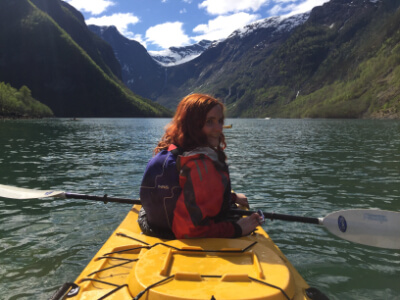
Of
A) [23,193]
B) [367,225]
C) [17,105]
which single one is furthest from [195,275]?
[17,105]

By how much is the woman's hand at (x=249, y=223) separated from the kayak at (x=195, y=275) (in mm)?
506

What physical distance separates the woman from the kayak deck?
28 cm

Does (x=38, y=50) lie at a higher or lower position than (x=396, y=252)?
higher

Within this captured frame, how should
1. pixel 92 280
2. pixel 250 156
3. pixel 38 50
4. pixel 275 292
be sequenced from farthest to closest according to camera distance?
1. pixel 38 50
2. pixel 250 156
3. pixel 92 280
4. pixel 275 292

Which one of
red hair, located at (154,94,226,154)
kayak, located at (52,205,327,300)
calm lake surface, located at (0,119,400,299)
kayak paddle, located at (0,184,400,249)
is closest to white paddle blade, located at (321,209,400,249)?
kayak paddle, located at (0,184,400,249)

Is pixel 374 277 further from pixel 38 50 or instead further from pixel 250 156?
pixel 38 50

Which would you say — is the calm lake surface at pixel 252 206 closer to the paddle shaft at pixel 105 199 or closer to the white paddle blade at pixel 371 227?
the white paddle blade at pixel 371 227

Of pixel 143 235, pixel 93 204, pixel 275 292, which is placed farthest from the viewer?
pixel 93 204

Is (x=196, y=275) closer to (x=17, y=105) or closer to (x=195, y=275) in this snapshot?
(x=195, y=275)

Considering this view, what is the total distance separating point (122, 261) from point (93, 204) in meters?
6.62

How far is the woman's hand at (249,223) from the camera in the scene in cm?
443

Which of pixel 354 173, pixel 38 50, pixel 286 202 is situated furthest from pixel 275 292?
pixel 38 50

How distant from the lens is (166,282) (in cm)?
305

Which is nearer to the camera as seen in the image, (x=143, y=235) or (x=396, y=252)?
(x=143, y=235)
